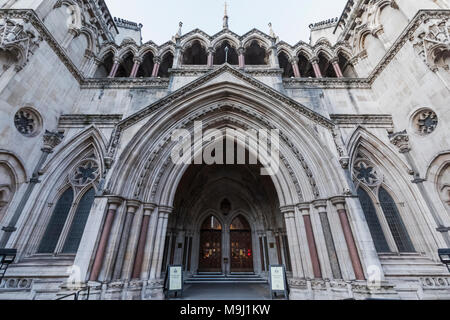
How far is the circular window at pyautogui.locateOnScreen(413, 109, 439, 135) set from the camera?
7.81m

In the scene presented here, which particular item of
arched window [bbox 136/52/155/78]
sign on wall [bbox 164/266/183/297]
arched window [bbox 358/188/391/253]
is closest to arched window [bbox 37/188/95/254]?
sign on wall [bbox 164/266/183/297]

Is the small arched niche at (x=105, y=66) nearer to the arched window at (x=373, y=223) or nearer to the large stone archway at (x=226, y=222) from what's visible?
the large stone archway at (x=226, y=222)

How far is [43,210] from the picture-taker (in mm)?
7762

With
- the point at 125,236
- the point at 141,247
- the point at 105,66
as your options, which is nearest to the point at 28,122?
the point at 125,236

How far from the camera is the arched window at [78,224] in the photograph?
7621 mm

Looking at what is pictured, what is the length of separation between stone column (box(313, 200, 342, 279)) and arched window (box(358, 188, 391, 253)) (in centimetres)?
267

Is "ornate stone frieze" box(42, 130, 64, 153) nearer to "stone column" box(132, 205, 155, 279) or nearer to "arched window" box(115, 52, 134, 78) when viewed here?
"stone column" box(132, 205, 155, 279)

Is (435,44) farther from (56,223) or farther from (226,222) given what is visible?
(56,223)

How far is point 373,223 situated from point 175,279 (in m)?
8.52

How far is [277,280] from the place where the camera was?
22.2 ft

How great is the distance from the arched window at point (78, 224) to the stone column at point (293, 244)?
27.8 ft

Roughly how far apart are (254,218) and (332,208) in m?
6.22

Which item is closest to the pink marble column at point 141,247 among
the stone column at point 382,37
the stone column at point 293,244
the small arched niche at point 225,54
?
the stone column at point 293,244
